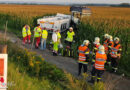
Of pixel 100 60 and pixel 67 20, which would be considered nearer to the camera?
pixel 100 60

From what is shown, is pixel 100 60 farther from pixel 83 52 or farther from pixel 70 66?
pixel 70 66

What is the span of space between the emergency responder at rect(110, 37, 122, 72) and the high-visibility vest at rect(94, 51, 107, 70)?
1607 mm

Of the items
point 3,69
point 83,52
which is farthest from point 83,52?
point 3,69

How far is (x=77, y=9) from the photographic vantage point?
604 inches

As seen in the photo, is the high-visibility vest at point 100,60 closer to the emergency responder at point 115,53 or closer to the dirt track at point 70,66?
the dirt track at point 70,66

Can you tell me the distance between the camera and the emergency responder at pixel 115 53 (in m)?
7.36

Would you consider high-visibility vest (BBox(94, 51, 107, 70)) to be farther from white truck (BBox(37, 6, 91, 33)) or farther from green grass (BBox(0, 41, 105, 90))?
white truck (BBox(37, 6, 91, 33))

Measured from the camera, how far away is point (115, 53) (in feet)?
24.6

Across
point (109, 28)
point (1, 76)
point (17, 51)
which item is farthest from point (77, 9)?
point (1, 76)

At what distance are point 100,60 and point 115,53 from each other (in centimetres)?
178

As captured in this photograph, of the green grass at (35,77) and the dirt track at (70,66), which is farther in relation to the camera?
the dirt track at (70,66)

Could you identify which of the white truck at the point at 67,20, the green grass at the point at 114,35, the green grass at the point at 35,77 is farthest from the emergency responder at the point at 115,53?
the white truck at the point at 67,20

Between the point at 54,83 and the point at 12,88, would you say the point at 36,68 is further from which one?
the point at 12,88

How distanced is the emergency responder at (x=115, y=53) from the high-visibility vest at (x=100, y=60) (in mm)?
1607
